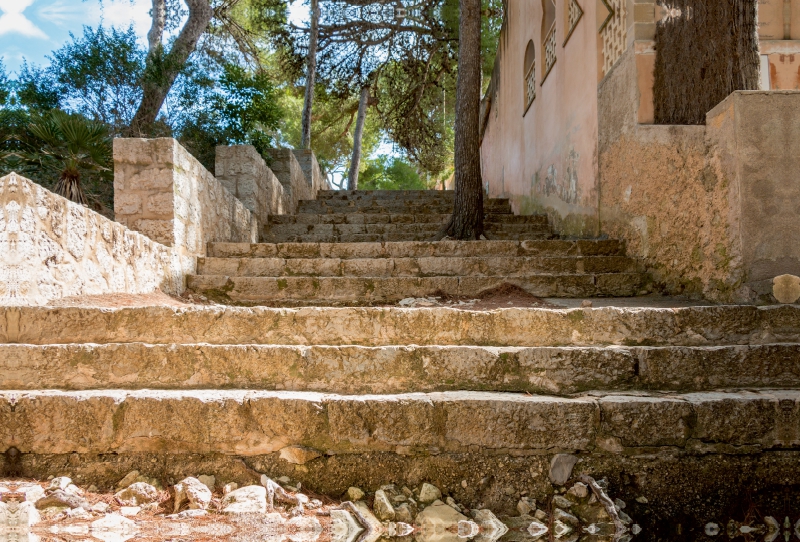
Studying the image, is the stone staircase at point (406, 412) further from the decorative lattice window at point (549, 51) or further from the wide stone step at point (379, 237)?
the decorative lattice window at point (549, 51)

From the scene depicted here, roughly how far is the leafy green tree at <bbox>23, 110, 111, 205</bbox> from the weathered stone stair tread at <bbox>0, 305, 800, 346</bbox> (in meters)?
3.05

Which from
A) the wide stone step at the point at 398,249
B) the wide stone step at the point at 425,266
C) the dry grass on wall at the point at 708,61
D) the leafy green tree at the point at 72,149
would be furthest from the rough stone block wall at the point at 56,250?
the dry grass on wall at the point at 708,61

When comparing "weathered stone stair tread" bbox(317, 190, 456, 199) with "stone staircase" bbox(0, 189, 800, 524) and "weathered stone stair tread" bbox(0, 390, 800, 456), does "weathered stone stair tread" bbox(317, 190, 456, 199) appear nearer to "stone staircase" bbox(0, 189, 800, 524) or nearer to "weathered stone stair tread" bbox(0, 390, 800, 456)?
"stone staircase" bbox(0, 189, 800, 524)

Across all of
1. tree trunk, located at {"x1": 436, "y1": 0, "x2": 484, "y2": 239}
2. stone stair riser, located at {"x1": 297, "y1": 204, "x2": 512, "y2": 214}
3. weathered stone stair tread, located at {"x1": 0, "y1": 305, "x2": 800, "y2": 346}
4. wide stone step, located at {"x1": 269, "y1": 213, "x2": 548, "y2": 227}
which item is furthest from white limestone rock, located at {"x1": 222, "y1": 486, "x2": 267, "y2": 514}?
stone stair riser, located at {"x1": 297, "y1": 204, "x2": 512, "y2": 214}

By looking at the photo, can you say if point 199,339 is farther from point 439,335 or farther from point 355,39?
point 355,39

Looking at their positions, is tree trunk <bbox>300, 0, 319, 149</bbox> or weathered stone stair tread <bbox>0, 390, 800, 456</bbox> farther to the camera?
tree trunk <bbox>300, 0, 319, 149</bbox>

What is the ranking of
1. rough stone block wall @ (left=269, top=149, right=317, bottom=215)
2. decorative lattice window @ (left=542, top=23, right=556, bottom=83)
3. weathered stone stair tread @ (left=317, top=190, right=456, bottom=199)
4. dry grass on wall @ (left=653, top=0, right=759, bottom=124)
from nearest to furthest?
dry grass on wall @ (left=653, top=0, right=759, bottom=124), decorative lattice window @ (left=542, top=23, right=556, bottom=83), rough stone block wall @ (left=269, top=149, right=317, bottom=215), weathered stone stair tread @ (left=317, top=190, right=456, bottom=199)

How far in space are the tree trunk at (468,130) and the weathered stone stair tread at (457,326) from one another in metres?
3.35

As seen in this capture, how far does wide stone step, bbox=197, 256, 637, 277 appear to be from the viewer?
4.65 metres

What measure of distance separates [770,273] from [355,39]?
35.4 feet

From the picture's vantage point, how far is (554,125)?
721 centimetres

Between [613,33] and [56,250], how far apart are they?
5.01 meters

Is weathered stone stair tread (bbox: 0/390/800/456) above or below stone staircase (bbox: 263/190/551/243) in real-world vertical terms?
below

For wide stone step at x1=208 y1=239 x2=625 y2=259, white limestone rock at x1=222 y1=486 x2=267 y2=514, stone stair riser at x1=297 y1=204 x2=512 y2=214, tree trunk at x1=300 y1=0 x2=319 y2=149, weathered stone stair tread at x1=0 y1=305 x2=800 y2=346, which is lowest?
white limestone rock at x1=222 y1=486 x2=267 y2=514
